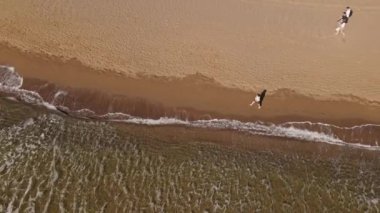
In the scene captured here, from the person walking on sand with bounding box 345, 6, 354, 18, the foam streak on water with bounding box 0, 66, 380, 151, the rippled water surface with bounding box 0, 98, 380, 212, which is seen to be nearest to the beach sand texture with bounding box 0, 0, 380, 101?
the person walking on sand with bounding box 345, 6, 354, 18

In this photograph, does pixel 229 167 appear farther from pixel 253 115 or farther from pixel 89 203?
Result: pixel 89 203

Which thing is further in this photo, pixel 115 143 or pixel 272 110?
pixel 272 110

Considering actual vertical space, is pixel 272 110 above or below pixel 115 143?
above

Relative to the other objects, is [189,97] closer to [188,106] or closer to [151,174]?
[188,106]

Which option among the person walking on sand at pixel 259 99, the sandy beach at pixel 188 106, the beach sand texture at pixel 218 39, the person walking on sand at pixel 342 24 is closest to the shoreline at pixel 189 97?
the sandy beach at pixel 188 106

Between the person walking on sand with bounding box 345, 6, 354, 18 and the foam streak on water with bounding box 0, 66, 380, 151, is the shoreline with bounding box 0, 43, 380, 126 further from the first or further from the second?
the person walking on sand with bounding box 345, 6, 354, 18

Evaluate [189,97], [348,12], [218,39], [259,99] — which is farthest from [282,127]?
[348,12]

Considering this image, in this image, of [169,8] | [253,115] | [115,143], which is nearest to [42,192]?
[115,143]
